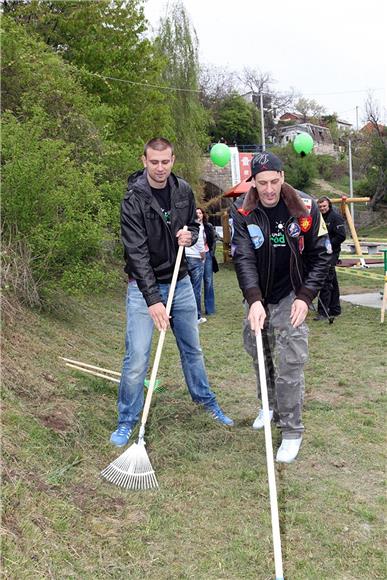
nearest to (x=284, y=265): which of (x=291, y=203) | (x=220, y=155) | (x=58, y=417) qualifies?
(x=291, y=203)

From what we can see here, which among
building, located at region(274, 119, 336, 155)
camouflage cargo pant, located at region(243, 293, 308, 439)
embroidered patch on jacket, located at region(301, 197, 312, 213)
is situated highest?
building, located at region(274, 119, 336, 155)

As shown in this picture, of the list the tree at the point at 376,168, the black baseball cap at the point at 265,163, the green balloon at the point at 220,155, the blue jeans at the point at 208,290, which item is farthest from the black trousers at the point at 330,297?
the tree at the point at 376,168

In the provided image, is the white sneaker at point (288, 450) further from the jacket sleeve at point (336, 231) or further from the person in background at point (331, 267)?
the jacket sleeve at point (336, 231)

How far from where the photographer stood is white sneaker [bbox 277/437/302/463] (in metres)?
3.46

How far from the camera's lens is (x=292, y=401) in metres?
3.56

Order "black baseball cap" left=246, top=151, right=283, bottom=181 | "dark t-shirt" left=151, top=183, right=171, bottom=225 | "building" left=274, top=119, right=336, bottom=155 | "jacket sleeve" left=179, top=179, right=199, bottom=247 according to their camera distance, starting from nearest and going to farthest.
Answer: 1. "black baseball cap" left=246, top=151, right=283, bottom=181
2. "dark t-shirt" left=151, top=183, right=171, bottom=225
3. "jacket sleeve" left=179, top=179, right=199, bottom=247
4. "building" left=274, top=119, right=336, bottom=155

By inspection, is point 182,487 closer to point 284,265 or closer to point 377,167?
point 284,265

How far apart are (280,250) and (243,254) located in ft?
0.75

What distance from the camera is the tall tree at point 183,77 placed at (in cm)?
2169

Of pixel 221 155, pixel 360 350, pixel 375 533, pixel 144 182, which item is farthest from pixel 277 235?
pixel 221 155

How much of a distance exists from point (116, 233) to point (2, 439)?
6.43m

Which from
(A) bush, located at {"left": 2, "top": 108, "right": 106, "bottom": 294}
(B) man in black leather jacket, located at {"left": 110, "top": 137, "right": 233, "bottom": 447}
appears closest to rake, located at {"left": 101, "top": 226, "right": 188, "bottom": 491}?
(B) man in black leather jacket, located at {"left": 110, "top": 137, "right": 233, "bottom": 447}

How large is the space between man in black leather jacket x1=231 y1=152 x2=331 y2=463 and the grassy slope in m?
0.40

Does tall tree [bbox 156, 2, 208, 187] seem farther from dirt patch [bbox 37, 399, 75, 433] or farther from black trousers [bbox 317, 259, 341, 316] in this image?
dirt patch [bbox 37, 399, 75, 433]
